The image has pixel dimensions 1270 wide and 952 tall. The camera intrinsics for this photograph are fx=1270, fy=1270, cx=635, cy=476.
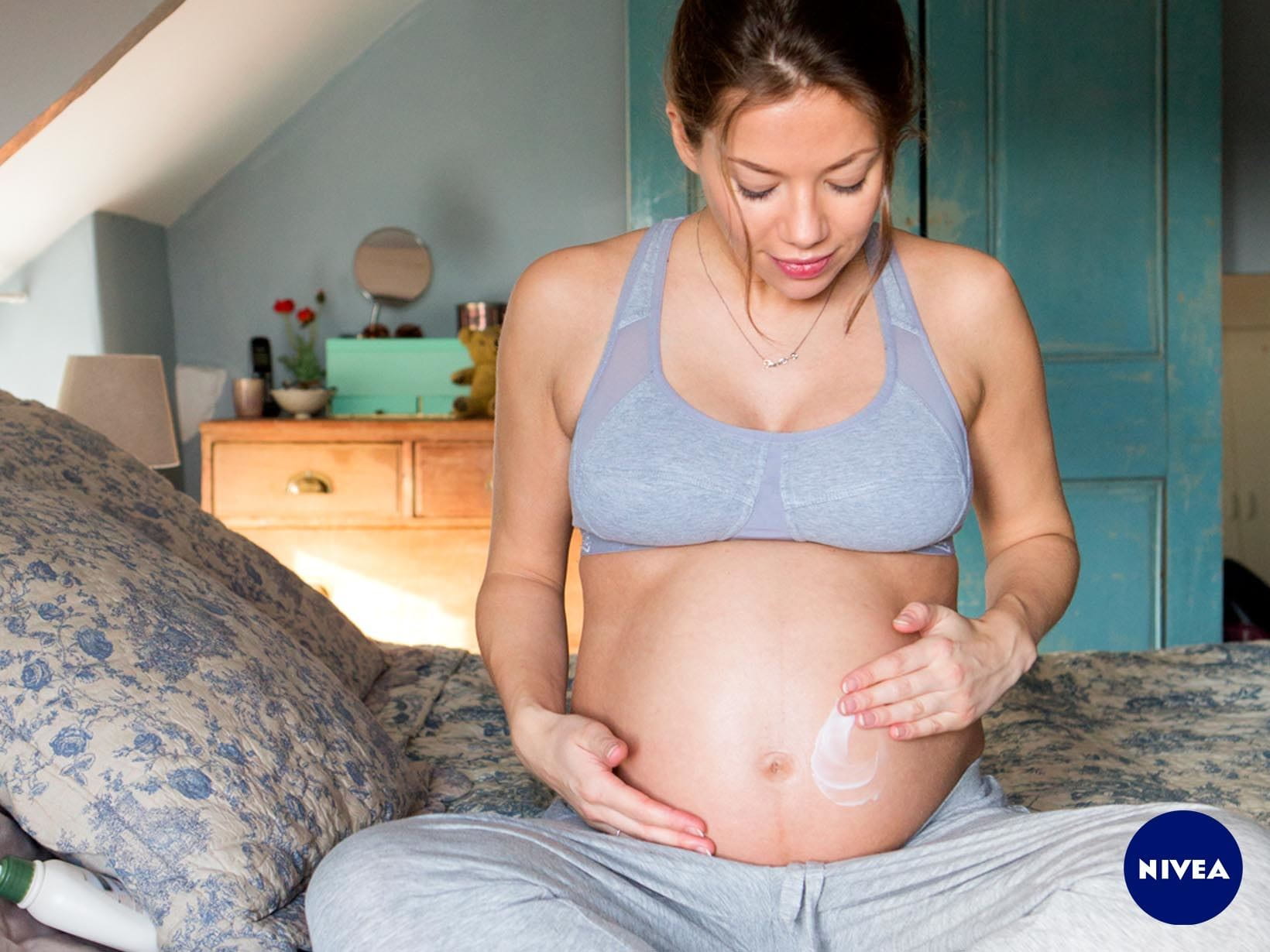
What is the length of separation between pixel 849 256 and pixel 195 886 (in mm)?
731

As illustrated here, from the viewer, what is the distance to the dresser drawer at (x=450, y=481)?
3168mm

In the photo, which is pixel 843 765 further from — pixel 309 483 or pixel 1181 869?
pixel 309 483

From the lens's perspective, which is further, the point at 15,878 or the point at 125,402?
the point at 125,402

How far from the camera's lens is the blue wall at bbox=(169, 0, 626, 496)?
12.0 feet

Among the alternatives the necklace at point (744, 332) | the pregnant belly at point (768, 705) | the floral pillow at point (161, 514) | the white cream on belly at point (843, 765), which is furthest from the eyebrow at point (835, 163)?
the floral pillow at point (161, 514)

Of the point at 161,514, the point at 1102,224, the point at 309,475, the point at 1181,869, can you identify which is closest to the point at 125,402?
the point at 309,475

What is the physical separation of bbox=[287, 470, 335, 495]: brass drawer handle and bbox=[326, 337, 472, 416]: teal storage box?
16.5 inches

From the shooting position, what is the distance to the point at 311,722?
111 centimetres

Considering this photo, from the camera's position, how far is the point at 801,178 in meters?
1.05

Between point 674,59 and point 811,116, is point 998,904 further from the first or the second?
point 674,59

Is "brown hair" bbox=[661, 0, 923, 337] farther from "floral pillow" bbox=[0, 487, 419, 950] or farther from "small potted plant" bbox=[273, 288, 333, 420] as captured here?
"small potted plant" bbox=[273, 288, 333, 420]

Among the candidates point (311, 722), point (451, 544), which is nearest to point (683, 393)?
point (311, 722)

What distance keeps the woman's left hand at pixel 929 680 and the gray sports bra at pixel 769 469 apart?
0.38ft

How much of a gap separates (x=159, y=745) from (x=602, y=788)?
335mm
